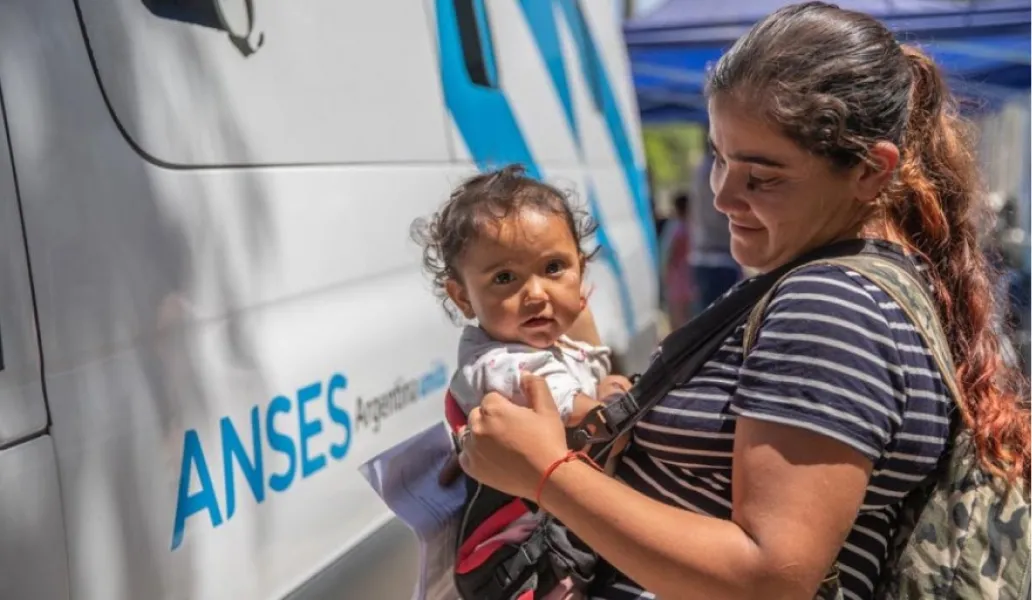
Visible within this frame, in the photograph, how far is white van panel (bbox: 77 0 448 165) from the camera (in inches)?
52.7

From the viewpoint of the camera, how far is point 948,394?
1141 millimetres

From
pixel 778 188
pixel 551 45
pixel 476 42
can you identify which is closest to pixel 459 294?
pixel 778 188

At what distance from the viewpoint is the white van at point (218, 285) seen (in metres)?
1.17

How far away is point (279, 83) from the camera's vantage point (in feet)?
5.32

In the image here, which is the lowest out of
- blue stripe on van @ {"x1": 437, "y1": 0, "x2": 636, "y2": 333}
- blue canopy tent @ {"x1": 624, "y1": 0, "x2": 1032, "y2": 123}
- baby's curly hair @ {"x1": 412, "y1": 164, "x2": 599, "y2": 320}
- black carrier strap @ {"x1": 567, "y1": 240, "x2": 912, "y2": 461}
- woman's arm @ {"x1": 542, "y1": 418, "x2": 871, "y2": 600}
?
woman's arm @ {"x1": 542, "y1": 418, "x2": 871, "y2": 600}

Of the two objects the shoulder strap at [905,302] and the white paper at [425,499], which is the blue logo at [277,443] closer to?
the white paper at [425,499]

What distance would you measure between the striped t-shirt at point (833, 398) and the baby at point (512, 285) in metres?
0.31

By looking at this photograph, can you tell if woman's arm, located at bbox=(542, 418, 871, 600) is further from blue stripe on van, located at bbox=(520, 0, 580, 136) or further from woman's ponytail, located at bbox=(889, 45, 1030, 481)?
blue stripe on van, located at bbox=(520, 0, 580, 136)

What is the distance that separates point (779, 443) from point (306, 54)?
108 cm

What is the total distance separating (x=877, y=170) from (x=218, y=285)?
0.94 m

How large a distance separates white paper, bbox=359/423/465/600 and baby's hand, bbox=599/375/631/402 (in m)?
0.29

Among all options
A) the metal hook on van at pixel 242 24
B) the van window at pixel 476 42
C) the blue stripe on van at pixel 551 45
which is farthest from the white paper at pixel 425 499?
the blue stripe on van at pixel 551 45

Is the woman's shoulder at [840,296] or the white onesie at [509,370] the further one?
the white onesie at [509,370]

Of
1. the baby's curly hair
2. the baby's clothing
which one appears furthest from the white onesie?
the baby's curly hair
